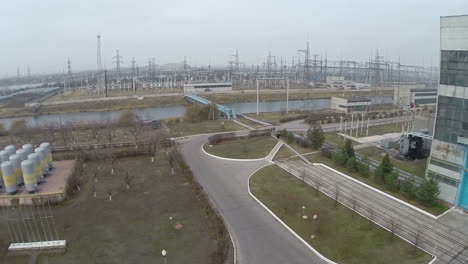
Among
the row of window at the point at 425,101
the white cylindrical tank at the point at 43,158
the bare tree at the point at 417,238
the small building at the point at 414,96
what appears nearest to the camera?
the bare tree at the point at 417,238

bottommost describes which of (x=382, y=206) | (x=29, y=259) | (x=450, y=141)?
(x=29, y=259)

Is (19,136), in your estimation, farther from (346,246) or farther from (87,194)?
(346,246)

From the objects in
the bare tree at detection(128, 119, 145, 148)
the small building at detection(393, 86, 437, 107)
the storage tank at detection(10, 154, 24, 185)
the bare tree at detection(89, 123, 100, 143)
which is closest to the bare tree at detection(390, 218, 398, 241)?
the storage tank at detection(10, 154, 24, 185)

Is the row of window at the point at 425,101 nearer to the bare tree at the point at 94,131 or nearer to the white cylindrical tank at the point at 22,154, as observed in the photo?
the bare tree at the point at 94,131

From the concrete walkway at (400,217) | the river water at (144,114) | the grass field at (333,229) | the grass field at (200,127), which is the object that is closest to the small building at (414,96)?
the river water at (144,114)

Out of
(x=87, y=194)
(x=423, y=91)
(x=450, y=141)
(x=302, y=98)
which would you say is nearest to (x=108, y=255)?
(x=87, y=194)

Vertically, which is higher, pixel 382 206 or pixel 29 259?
pixel 382 206

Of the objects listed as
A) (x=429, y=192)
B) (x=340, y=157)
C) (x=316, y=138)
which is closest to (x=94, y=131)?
(x=316, y=138)
